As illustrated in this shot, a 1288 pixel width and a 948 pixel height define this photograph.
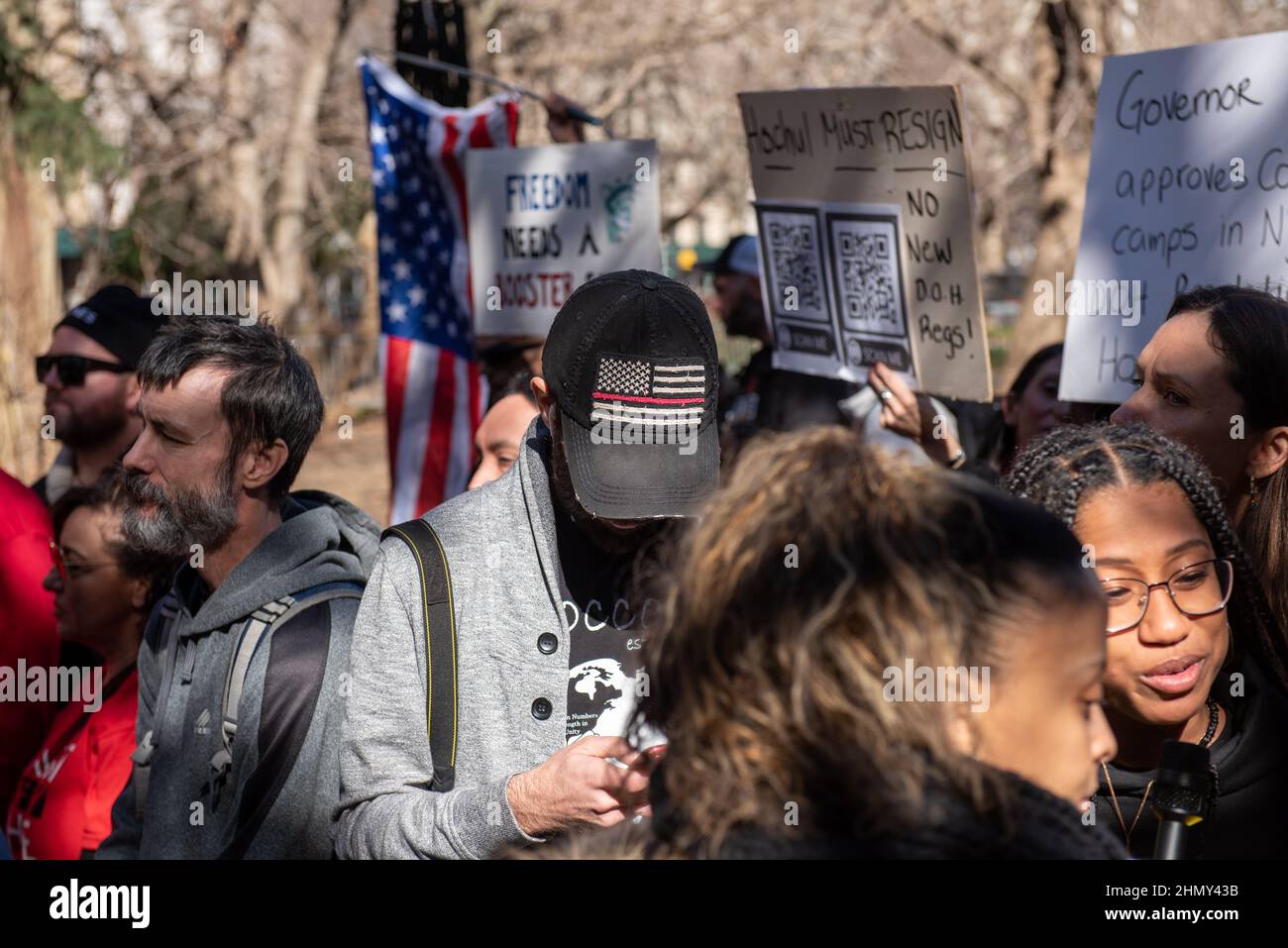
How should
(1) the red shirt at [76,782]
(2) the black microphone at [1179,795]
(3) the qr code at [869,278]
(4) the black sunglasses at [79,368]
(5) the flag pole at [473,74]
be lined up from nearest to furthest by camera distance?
(2) the black microphone at [1179,795], (1) the red shirt at [76,782], (3) the qr code at [869,278], (4) the black sunglasses at [79,368], (5) the flag pole at [473,74]

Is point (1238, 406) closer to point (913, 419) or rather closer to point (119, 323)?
point (913, 419)

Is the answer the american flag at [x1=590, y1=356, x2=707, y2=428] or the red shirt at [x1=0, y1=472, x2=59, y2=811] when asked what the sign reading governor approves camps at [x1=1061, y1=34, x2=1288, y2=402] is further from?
the red shirt at [x1=0, y1=472, x2=59, y2=811]

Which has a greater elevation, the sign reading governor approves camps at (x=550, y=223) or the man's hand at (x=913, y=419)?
the sign reading governor approves camps at (x=550, y=223)

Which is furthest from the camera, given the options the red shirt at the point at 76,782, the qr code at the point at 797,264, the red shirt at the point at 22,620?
the qr code at the point at 797,264

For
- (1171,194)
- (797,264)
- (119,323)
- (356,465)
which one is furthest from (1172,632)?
(356,465)

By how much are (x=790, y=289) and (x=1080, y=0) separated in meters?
Answer: 7.67

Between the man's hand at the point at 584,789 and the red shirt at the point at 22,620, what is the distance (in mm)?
2156

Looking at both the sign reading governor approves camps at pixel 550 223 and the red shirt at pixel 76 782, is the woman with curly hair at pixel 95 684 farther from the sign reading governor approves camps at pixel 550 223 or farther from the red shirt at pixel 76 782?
the sign reading governor approves camps at pixel 550 223

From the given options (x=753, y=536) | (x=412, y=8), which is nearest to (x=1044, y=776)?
(x=753, y=536)

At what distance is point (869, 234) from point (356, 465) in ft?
45.6

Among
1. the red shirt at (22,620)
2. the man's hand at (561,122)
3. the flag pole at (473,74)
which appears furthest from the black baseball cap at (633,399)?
the man's hand at (561,122)

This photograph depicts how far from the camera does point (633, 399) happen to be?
7.46 ft

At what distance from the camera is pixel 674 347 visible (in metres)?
2.30

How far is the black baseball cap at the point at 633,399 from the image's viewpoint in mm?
2246
